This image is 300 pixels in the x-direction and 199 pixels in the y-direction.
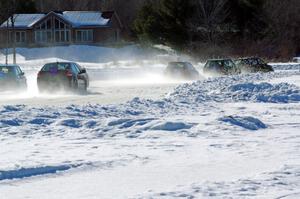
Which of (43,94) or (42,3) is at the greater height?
(42,3)

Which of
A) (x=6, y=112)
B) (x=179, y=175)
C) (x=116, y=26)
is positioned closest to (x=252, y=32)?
(x=116, y=26)

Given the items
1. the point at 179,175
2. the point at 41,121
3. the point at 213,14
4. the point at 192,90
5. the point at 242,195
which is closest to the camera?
the point at 242,195

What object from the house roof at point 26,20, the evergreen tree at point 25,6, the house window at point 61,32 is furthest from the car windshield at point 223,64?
the evergreen tree at point 25,6

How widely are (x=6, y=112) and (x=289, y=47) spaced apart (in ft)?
209

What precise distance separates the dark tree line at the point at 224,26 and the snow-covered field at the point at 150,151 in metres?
55.0

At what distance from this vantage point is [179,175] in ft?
31.3

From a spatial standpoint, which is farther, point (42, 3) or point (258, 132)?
point (42, 3)

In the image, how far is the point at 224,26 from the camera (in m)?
77.4

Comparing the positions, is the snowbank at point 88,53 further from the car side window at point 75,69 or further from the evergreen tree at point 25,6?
the car side window at point 75,69

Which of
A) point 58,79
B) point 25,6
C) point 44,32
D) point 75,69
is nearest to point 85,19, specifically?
point 44,32

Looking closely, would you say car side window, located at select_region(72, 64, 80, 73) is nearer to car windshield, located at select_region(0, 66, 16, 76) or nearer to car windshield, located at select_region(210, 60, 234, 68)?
car windshield, located at select_region(0, 66, 16, 76)

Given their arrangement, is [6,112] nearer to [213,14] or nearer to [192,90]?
[192,90]

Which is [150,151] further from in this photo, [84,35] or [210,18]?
[84,35]

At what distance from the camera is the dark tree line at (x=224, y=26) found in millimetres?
75312
